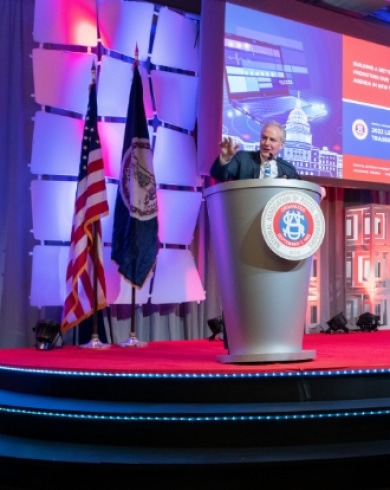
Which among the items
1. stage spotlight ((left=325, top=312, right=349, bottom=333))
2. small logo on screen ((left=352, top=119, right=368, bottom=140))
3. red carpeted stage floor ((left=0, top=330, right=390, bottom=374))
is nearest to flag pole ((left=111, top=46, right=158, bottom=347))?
red carpeted stage floor ((left=0, top=330, right=390, bottom=374))

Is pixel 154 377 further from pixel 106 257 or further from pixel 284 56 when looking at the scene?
pixel 284 56

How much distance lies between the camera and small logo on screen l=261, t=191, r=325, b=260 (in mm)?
2377

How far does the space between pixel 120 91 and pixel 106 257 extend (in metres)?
1.30

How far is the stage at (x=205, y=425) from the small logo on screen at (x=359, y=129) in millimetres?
3715

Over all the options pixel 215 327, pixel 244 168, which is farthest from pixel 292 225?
pixel 215 327

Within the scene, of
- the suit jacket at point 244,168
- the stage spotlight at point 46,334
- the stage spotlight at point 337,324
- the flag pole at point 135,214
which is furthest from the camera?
the stage spotlight at point 337,324

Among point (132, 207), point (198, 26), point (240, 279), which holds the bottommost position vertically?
point (240, 279)

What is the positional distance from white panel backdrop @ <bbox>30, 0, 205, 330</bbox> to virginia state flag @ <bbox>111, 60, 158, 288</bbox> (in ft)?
1.63

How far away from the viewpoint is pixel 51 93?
4.61 meters

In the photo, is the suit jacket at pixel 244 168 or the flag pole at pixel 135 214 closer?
the suit jacket at pixel 244 168

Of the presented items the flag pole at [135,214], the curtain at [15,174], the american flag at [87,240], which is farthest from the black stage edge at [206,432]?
the curtain at [15,174]

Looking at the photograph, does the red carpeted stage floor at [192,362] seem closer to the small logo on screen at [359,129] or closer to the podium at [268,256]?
the podium at [268,256]

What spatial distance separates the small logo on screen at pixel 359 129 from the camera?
18.8ft

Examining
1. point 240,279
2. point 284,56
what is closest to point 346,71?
point 284,56
